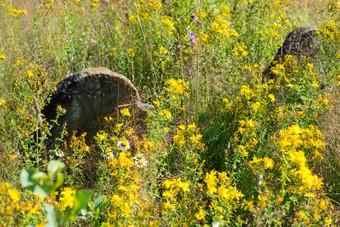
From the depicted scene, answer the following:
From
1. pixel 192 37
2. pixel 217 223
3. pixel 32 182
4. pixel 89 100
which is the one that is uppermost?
pixel 32 182

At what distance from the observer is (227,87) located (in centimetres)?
351

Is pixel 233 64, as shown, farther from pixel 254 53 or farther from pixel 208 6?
pixel 208 6

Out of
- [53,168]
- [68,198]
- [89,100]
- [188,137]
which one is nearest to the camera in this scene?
[53,168]

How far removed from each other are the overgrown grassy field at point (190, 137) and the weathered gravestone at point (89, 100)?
0.12m

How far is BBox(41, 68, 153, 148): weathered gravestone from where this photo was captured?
9.78 ft

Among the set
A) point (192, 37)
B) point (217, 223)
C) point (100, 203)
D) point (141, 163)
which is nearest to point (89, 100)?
point (141, 163)

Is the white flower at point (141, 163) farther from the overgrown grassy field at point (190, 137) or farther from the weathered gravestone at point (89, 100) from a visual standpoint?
the weathered gravestone at point (89, 100)

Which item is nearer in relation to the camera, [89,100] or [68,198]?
[68,198]

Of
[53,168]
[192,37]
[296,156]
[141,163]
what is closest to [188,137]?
[141,163]

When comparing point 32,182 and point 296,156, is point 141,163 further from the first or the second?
point 32,182

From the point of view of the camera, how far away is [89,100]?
307cm

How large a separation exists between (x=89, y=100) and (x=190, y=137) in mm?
1191

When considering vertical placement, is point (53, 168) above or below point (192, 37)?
above

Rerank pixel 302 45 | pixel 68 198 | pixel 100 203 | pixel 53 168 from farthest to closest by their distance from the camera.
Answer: pixel 302 45 → pixel 100 203 → pixel 68 198 → pixel 53 168
